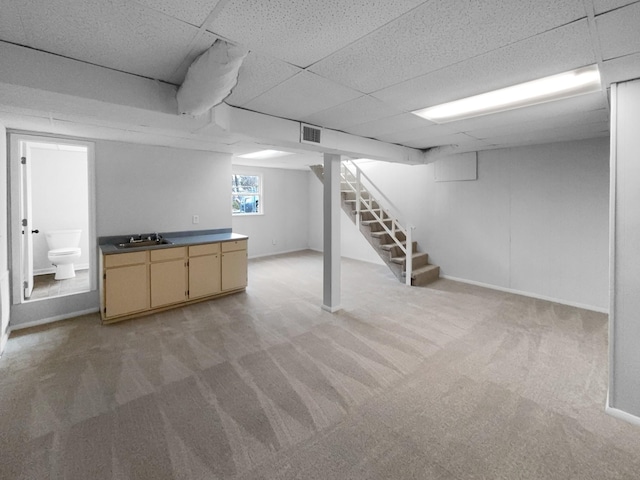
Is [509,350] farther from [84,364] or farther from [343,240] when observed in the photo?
[343,240]

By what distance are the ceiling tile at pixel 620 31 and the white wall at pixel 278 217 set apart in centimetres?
669

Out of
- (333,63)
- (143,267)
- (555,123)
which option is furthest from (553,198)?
(143,267)

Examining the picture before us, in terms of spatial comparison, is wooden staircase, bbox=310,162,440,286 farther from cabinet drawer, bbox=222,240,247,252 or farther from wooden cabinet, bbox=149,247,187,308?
wooden cabinet, bbox=149,247,187,308

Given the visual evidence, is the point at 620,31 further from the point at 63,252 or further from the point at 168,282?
the point at 63,252

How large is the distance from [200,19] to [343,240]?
673 centimetres

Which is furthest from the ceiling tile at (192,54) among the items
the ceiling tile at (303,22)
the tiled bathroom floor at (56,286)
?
the tiled bathroom floor at (56,286)

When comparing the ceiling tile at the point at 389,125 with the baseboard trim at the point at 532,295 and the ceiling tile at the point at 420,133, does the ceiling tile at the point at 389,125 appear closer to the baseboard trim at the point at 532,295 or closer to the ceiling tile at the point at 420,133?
the ceiling tile at the point at 420,133

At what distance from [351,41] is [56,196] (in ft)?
21.6

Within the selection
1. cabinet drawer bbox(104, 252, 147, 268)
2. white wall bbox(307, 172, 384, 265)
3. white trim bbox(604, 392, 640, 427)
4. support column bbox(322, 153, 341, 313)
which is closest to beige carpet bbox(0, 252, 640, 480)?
white trim bbox(604, 392, 640, 427)

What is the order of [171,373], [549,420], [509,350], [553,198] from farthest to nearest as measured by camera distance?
[553,198] < [509,350] < [171,373] < [549,420]

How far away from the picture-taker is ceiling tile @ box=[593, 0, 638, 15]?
132 centimetres

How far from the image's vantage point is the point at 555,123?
3.32 m

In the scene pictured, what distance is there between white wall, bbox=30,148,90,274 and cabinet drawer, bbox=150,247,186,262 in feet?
8.09

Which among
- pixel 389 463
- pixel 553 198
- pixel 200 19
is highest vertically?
pixel 200 19
